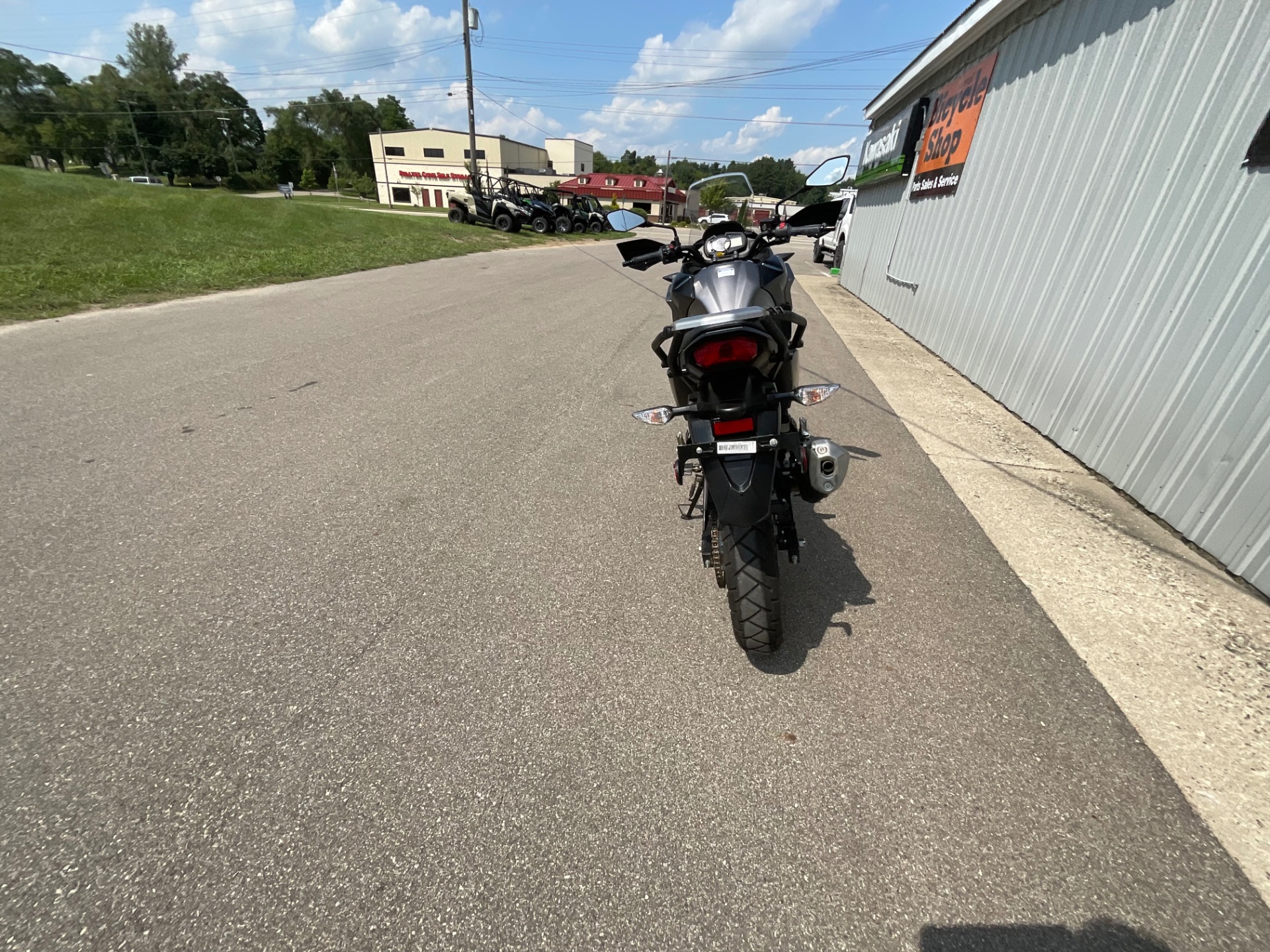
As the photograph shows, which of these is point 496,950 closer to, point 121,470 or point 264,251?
point 121,470

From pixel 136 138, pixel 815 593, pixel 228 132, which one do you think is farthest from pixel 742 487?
pixel 228 132

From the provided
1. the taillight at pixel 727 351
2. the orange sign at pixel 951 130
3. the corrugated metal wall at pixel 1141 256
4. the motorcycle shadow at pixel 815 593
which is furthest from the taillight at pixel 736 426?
the orange sign at pixel 951 130

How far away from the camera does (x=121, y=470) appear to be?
3.24 m

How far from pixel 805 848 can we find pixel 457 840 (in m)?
1.02

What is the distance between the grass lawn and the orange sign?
11.0 metres

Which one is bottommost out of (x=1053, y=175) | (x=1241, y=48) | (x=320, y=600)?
(x=320, y=600)

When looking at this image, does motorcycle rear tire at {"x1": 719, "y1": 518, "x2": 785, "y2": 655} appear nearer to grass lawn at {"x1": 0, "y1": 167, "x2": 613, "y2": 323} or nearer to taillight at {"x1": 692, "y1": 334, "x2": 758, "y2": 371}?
taillight at {"x1": 692, "y1": 334, "x2": 758, "y2": 371}

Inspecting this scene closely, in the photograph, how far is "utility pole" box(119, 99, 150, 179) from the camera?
6103 centimetres

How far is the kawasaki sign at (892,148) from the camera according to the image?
9.20 m

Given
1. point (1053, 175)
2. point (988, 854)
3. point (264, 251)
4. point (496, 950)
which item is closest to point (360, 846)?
point (496, 950)

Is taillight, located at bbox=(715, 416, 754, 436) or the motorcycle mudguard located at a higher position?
taillight, located at bbox=(715, 416, 754, 436)

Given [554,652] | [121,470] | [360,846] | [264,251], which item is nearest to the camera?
[360,846]

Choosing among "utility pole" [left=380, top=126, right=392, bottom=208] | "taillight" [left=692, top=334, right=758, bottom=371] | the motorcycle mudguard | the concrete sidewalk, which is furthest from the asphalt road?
"utility pole" [left=380, top=126, right=392, bottom=208]

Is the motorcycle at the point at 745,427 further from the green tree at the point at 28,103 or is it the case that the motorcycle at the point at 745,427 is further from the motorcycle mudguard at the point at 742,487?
the green tree at the point at 28,103
